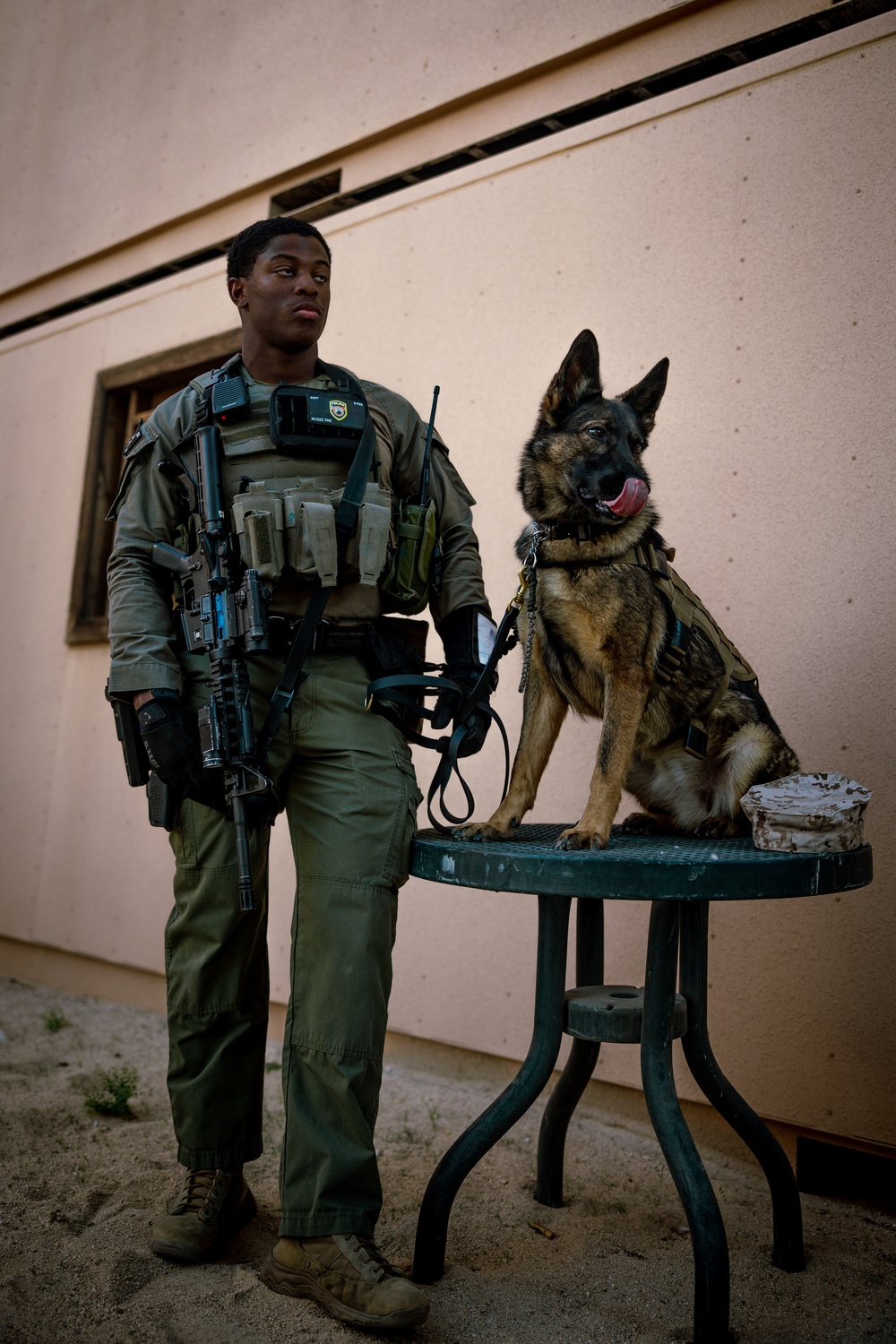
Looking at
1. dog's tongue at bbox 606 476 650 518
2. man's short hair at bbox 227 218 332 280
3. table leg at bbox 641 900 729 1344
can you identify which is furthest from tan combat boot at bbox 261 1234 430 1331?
man's short hair at bbox 227 218 332 280

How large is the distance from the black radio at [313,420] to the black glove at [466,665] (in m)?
0.50

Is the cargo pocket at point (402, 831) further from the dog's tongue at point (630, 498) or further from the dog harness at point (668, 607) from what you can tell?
the dog's tongue at point (630, 498)

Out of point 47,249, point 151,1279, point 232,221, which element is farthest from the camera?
point 47,249

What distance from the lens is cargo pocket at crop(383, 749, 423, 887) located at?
216 centimetres

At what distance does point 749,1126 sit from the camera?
224cm

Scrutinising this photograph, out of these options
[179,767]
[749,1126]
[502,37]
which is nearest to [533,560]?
[179,767]

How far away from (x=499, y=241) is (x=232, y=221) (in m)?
1.77

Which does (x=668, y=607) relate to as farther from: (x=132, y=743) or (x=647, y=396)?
(x=132, y=743)

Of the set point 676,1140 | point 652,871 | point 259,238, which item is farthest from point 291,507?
point 676,1140

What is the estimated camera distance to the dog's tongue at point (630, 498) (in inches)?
87.4

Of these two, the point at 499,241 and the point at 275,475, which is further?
the point at 499,241

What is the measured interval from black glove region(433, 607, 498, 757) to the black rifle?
45 centimetres

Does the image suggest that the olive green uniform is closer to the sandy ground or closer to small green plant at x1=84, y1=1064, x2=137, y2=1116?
the sandy ground

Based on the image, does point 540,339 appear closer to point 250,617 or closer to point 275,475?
point 275,475
